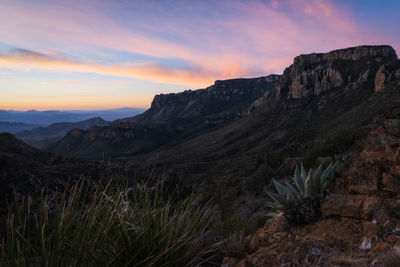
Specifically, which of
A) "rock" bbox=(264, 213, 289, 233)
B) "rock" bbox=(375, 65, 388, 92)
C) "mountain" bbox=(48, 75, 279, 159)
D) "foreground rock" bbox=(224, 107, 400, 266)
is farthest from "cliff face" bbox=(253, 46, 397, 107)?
"rock" bbox=(264, 213, 289, 233)

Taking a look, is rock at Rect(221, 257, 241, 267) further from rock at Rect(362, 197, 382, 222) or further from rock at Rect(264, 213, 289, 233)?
rock at Rect(362, 197, 382, 222)

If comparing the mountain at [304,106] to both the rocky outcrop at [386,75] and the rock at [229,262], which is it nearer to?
the rocky outcrop at [386,75]

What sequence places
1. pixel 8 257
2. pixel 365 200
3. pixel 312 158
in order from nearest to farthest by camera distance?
pixel 8 257
pixel 365 200
pixel 312 158

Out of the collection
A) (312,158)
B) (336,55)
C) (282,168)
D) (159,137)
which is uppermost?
(336,55)

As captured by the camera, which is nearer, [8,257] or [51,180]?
[8,257]

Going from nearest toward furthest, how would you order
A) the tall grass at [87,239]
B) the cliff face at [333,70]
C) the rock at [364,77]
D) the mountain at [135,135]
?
the tall grass at [87,239] → the rock at [364,77] → the cliff face at [333,70] → the mountain at [135,135]

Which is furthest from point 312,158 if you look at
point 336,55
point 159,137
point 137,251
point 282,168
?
point 159,137

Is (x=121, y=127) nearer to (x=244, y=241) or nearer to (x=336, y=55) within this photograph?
(x=336, y=55)

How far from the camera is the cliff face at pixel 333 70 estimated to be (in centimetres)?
8362

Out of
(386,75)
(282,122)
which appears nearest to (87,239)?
(282,122)

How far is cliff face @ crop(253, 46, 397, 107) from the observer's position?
8362 centimetres

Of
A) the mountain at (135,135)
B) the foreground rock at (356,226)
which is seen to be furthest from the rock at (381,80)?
the foreground rock at (356,226)

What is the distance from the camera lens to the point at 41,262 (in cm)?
141

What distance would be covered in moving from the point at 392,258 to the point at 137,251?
190 centimetres
